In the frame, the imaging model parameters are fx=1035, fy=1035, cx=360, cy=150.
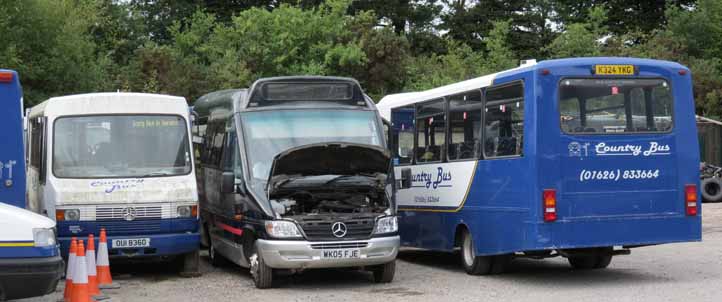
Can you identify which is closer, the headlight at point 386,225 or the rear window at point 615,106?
the rear window at point 615,106

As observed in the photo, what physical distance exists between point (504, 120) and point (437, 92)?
2.79 metres

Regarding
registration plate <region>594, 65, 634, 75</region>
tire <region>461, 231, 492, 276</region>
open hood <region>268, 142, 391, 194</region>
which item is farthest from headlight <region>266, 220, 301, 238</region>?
registration plate <region>594, 65, 634, 75</region>

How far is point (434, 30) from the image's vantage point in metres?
58.8

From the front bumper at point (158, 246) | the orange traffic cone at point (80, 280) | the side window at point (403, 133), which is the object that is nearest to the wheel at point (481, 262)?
the side window at point (403, 133)

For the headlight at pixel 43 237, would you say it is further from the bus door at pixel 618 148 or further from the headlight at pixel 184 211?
the bus door at pixel 618 148

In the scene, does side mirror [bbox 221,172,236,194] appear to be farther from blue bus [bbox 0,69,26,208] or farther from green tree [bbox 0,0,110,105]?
green tree [bbox 0,0,110,105]

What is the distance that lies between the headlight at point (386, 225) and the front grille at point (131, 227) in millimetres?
3200

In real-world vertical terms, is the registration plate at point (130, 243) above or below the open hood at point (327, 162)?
below

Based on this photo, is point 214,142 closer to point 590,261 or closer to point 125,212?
point 125,212

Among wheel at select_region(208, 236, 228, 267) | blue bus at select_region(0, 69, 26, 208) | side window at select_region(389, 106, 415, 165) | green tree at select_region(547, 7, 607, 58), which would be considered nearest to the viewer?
blue bus at select_region(0, 69, 26, 208)

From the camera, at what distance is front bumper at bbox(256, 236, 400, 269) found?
13.5 m

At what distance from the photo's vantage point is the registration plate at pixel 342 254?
1355 cm

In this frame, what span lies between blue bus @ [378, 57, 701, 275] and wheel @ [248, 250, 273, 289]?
3.18 m

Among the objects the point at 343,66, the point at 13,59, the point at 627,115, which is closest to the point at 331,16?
the point at 343,66
